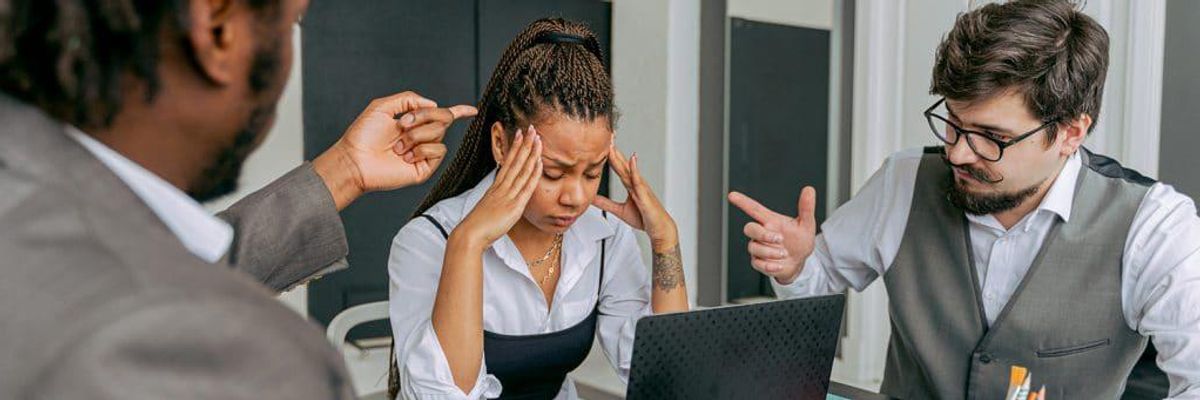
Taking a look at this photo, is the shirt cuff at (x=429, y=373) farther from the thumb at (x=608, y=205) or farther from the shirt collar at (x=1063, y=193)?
the shirt collar at (x=1063, y=193)

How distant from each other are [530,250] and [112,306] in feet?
4.15

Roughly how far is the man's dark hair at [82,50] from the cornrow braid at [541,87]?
110cm

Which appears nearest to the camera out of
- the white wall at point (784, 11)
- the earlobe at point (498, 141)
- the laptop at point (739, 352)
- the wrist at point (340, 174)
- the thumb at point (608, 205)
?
the laptop at point (739, 352)

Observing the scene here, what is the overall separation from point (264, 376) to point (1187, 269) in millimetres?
1392

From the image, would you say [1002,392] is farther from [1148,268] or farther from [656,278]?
[656,278]

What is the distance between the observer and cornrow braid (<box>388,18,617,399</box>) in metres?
1.51

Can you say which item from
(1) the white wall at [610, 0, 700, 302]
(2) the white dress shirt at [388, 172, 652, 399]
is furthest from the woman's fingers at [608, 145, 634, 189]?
(1) the white wall at [610, 0, 700, 302]

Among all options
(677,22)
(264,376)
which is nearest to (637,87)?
(677,22)

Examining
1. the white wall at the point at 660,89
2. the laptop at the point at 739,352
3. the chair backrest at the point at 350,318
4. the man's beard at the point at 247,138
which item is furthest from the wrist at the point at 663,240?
the white wall at the point at 660,89

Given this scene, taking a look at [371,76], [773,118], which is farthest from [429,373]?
[773,118]

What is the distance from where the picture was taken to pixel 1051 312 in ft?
4.72

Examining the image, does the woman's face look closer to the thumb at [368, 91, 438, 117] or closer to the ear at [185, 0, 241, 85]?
the thumb at [368, 91, 438, 117]

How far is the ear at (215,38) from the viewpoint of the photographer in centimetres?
42

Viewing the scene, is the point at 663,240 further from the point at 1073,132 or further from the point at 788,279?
the point at 1073,132
